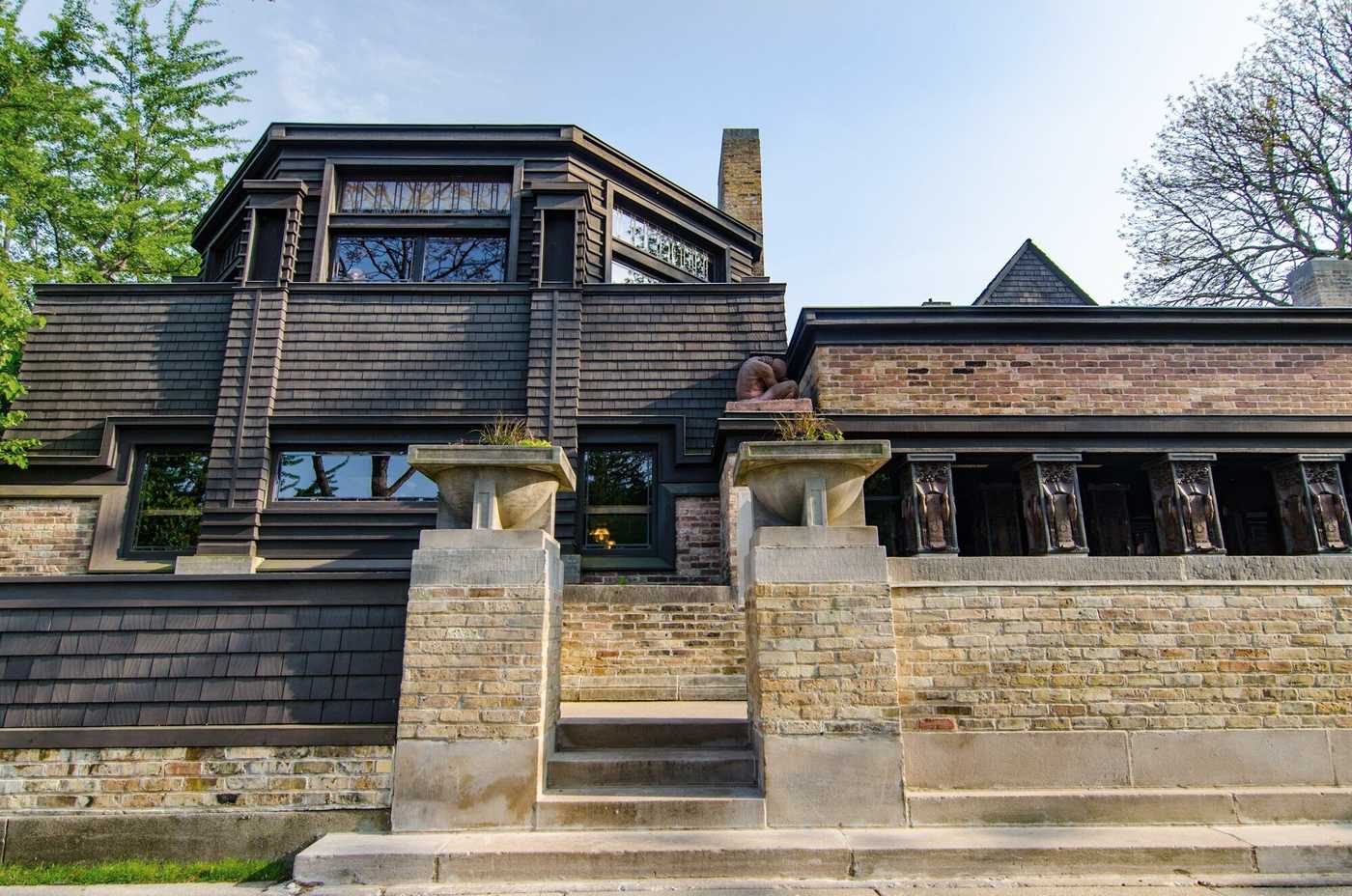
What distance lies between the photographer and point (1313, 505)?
8.94 meters

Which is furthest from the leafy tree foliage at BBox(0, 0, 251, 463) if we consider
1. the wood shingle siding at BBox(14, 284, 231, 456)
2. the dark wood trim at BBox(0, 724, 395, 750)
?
the dark wood trim at BBox(0, 724, 395, 750)

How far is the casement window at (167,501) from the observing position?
10.2 meters

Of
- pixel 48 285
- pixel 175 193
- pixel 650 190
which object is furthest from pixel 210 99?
pixel 650 190

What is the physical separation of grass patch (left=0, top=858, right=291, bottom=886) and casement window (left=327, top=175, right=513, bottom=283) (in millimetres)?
8839

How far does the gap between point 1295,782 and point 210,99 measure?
24.8 meters

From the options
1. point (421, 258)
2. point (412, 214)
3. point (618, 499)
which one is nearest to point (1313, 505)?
point (618, 499)

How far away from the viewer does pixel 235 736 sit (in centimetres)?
492

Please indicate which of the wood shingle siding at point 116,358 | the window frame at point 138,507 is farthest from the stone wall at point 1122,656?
the wood shingle siding at point 116,358

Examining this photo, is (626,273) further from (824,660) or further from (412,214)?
(824,660)

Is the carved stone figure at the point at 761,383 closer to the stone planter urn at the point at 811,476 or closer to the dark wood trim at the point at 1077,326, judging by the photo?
the dark wood trim at the point at 1077,326

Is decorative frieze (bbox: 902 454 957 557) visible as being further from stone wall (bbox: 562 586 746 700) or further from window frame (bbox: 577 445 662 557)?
window frame (bbox: 577 445 662 557)

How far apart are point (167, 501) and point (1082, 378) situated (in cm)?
1220

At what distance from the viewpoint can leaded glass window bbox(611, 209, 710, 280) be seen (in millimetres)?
12891

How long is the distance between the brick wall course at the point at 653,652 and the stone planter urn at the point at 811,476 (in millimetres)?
2560
